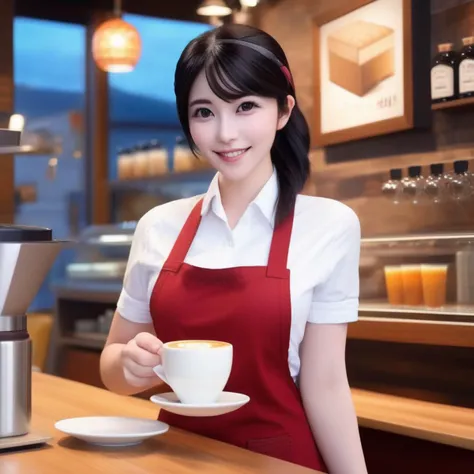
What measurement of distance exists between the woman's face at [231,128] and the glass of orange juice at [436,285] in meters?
1.56

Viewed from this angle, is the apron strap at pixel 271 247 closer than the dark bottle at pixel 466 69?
Yes

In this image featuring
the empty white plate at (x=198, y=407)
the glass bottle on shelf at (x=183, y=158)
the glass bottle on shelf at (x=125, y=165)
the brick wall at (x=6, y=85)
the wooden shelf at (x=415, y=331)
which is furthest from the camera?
the glass bottle on shelf at (x=125, y=165)

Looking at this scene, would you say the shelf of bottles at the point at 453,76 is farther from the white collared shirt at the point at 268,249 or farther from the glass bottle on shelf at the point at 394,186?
the white collared shirt at the point at 268,249

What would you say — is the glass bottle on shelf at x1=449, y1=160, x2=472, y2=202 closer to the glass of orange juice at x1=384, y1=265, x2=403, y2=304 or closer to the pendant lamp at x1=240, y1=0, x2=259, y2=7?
the glass of orange juice at x1=384, y1=265, x2=403, y2=304

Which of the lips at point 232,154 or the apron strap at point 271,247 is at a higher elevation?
the lips at point 232,154

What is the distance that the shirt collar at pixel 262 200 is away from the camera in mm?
1728

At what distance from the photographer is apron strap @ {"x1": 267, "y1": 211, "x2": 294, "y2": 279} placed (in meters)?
Answer: 1.65

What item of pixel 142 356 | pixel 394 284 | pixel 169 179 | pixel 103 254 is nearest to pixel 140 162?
pixel 169 179

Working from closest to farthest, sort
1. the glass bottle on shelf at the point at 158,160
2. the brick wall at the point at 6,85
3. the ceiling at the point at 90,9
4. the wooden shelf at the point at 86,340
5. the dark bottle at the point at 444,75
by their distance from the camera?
the dark bottle at the point at 444,75
the wooden shelf at the point at 86,340
the brick wall at the point at 6,85
the glass bottle on shelf at the point at 158,160
the ceiling at the point at 90,9

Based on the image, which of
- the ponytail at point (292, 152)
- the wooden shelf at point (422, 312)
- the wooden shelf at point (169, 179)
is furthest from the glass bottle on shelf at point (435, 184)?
the wooden shelf at point (169, 179)

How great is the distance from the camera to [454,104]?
10.1 ft

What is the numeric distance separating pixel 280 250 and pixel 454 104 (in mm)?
1642

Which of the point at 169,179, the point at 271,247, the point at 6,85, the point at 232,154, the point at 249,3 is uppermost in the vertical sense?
the point at 249,3

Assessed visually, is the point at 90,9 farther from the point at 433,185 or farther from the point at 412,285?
the point at 412,285
